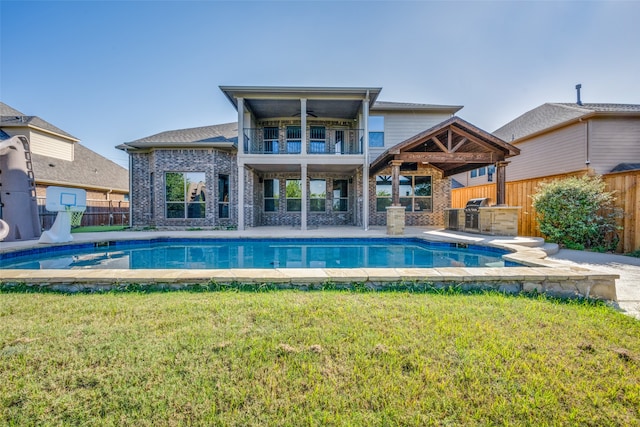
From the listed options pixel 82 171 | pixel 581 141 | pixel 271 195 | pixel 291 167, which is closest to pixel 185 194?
pixel 271 195

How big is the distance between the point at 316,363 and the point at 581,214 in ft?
28.6

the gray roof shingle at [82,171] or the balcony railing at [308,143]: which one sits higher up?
the balcony railing at [308,143]

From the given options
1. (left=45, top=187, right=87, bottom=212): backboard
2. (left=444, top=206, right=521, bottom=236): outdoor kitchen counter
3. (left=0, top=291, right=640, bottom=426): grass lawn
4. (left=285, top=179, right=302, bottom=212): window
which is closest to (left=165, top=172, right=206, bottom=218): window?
(left=285, top=179, right=302, bottom=212): window

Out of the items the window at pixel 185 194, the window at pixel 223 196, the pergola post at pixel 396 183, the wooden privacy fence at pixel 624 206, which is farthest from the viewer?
the window at pixel 223 196

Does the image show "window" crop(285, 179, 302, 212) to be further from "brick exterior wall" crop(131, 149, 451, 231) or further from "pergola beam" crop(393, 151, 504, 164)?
"pergola beam" crop(393, 151, 504, 164)

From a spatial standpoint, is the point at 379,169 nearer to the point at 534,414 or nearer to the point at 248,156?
the point at 248,156

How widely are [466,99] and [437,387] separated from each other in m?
16.5

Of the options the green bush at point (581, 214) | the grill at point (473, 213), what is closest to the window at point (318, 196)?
the grill at point (473, 213)

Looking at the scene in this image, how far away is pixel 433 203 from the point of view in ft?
45.4

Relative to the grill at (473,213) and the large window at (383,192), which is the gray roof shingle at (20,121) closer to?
the large window at (383,192)

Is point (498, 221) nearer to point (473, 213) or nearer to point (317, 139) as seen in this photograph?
point (473, 213)

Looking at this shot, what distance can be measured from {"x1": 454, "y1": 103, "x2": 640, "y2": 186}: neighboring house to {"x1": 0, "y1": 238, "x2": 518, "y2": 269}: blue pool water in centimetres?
632

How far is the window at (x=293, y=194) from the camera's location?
1433cm

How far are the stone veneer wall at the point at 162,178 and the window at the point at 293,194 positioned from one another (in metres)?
2.73
